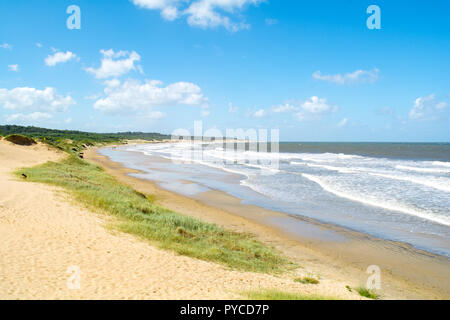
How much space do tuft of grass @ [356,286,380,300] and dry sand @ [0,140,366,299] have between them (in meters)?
0.33

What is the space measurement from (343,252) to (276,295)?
5.26 m

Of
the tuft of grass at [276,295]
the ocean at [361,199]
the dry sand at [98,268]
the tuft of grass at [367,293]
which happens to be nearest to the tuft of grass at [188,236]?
the dry sand at [98,268]

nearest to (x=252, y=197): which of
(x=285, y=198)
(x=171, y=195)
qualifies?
(x=285, y=198)

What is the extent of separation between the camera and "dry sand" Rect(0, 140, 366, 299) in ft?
21.5

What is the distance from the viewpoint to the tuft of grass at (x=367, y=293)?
7.89 m

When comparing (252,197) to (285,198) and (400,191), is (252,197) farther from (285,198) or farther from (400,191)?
(400,191)

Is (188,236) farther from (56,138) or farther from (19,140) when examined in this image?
(56,138)

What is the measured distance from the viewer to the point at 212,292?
23.2 ft

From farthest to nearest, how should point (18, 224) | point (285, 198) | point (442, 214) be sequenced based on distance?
1. point (285, 198)
2. point (442, 214)
3. point (18, 224)

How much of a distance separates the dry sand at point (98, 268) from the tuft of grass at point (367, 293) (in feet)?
1.08

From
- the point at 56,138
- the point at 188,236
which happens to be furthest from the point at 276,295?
the point at 56,138

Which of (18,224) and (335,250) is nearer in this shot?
(18,224)

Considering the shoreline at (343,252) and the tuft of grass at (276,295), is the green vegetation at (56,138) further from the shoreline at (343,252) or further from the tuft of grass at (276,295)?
the tuft of grass at (276,295)
